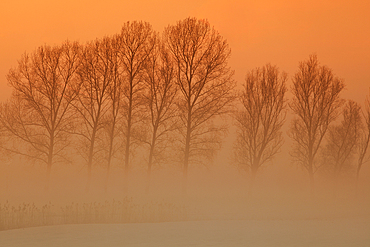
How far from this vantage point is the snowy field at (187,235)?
11328mm

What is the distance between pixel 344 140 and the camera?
37.2m

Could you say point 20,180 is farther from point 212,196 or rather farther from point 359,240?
point 359,240

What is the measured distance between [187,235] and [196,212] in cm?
674

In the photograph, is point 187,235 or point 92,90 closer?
point 187,235

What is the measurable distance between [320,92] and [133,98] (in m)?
16.1

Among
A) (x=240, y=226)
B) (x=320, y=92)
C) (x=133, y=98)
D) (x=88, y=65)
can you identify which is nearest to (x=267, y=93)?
(x=320, y=92)

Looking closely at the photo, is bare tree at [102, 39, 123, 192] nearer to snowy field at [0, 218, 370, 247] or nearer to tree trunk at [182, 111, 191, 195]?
tree trunk at [182, 111, 191, 195]

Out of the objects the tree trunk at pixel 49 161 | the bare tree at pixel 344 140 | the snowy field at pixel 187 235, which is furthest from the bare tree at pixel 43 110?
the bare tree at pixel 344 140

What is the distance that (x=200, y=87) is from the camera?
21.5 m

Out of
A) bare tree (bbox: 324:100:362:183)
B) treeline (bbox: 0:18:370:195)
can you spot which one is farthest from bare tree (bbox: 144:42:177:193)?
bare tree (bbox: 324:100:362:183)

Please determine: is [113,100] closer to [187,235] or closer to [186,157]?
[186,157]

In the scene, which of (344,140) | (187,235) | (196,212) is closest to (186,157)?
(196,212)

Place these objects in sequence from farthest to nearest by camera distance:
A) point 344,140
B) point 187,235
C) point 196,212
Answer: point 344,140, point 196,212, point 187,235

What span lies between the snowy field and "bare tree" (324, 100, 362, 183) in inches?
897
